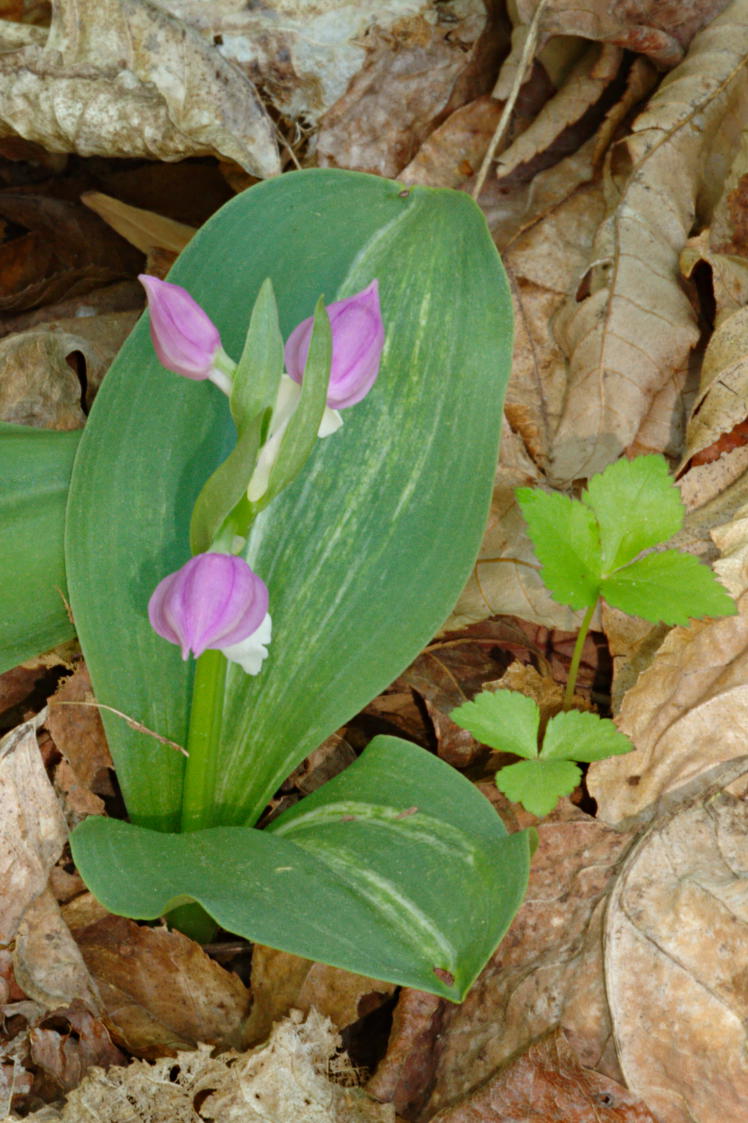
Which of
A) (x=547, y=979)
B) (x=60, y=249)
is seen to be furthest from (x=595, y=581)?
(x=60, y=249)

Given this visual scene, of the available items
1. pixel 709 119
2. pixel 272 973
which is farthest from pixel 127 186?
pixel 272 973

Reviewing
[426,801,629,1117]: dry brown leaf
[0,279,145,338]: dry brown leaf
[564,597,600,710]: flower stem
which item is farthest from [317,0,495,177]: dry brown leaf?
[426,801,629,1117]: dry brown leaf

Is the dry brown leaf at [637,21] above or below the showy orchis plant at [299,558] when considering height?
above

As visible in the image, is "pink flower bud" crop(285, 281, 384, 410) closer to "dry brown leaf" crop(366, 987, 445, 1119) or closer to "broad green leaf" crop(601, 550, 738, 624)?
"broad green leaf" crop(601, 550, 738, 624)

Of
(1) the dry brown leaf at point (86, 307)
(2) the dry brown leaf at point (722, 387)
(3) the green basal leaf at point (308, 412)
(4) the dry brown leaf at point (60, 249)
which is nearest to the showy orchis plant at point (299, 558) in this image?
(3) the green basal leaf at point (308, 412)

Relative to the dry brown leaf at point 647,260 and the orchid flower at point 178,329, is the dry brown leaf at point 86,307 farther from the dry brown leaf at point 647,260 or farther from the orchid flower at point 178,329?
the orchid flower at point 178,329

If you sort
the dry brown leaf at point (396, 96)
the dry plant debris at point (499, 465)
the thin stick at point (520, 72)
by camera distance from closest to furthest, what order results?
the dry plant debris at point (499, 465) → the thin stick at point (520, 72) → the dry brown leaf at point (396, 96)
